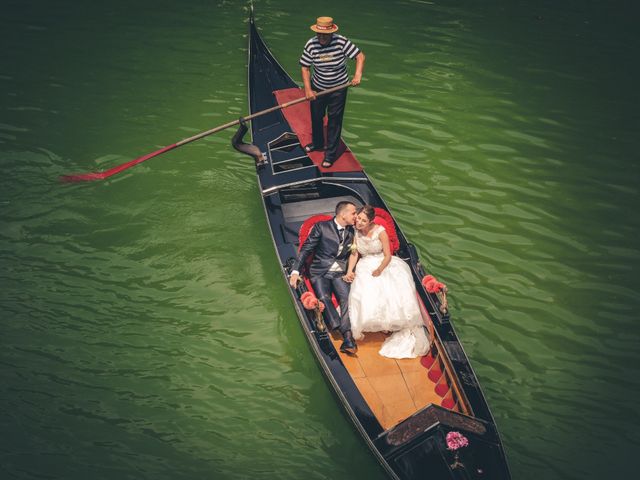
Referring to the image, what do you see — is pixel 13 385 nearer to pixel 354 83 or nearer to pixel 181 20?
pixel 354 83

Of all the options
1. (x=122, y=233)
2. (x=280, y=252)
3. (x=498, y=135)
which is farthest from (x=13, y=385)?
(x=498, y=135)

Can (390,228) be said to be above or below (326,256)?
above

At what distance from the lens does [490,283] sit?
496cm

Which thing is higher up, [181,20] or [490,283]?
[181,20]

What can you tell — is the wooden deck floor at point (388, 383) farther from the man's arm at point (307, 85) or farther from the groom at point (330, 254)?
the man's arm at point (307, 85)

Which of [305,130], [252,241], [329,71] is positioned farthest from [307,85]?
[252,241]

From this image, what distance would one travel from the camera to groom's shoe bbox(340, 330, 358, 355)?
378 centimetres


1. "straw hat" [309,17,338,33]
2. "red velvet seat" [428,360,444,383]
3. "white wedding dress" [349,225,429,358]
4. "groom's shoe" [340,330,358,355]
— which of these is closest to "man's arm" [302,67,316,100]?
"straw hat" [309,17,338,33]

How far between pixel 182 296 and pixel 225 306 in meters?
0.41

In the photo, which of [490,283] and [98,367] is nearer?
[98,367]

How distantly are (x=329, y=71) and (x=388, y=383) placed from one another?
→ 2981 mm

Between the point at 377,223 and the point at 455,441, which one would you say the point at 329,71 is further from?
the point at 455,441

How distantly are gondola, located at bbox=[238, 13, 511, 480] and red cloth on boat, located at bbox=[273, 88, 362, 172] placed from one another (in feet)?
0.10

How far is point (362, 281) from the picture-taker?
12.9 feet
